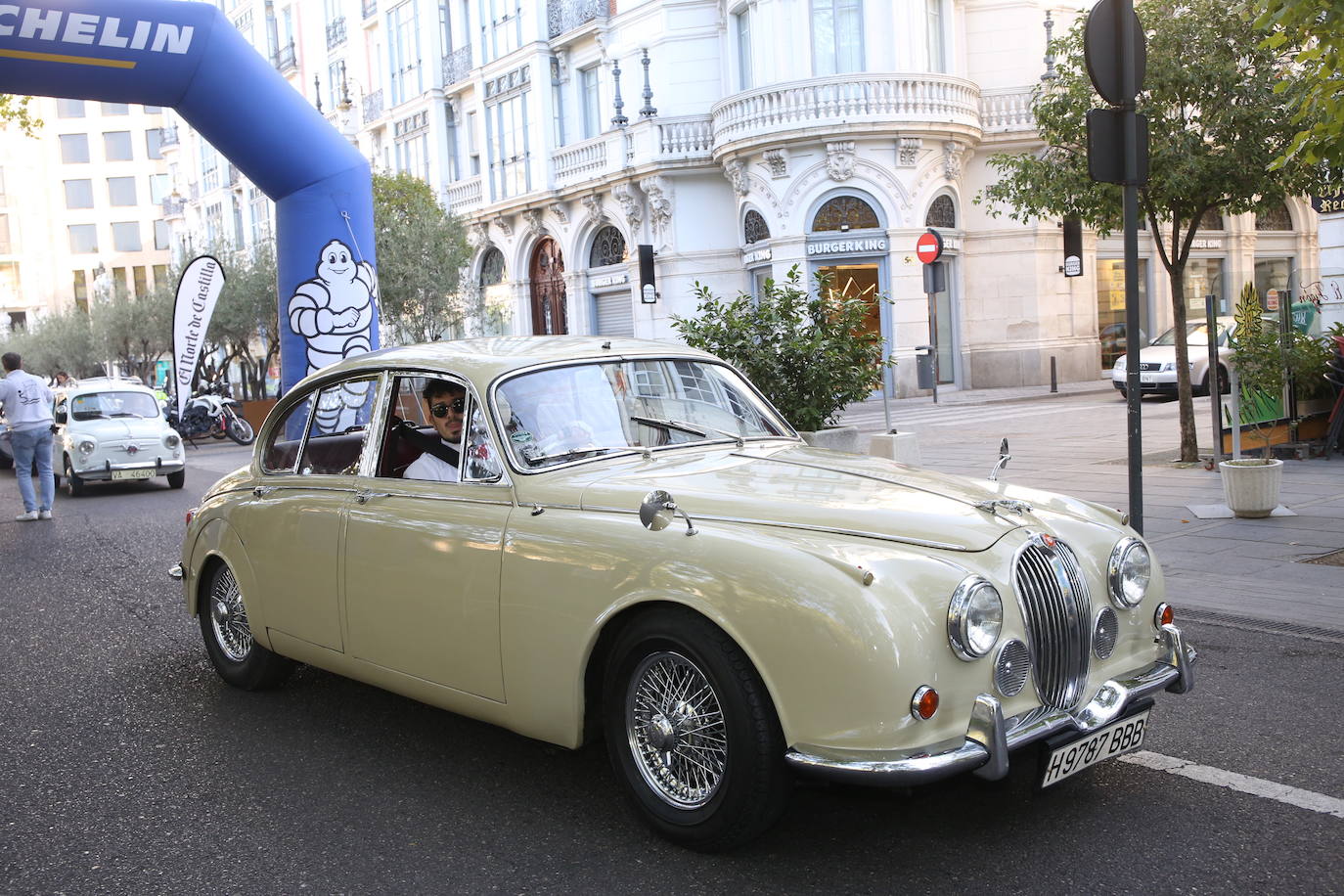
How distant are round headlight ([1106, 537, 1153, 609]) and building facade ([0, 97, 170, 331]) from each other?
91510mm

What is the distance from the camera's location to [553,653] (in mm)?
4023

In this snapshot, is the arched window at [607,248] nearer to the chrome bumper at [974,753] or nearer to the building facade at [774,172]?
the building facade at [774,172]

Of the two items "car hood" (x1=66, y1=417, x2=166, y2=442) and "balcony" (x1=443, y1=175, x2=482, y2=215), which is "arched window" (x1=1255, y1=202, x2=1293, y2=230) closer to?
"balcony" (x1=443, y1=175, x2=482, y2=215)

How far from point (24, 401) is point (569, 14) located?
24.3 metres

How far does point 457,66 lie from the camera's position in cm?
3875

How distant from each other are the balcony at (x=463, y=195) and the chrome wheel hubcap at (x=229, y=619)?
109ft

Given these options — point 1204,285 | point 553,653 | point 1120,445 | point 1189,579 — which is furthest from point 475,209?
point 553,653

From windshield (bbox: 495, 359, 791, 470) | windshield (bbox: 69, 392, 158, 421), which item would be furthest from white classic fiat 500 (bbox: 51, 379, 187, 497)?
windshield (bbox: 495, 359, 791, 470)

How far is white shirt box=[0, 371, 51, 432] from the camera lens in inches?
515

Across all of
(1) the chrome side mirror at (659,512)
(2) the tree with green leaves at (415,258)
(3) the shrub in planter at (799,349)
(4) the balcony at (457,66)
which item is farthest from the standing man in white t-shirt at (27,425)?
(4) the balcony at (457,66)

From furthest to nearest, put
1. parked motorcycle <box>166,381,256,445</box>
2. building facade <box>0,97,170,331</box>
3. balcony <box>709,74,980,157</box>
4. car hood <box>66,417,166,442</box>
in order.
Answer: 1. building facade <box>0,97,170,331</box>
2. parked motorcycle <box>166,381,256,445</box>
3. balcony <box>709,74,980,157</box>
4. car hood <box>66,417,166,442</box>

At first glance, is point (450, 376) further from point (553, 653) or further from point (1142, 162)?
point (1142, 162)

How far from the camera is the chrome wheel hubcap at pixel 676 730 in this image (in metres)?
3.67

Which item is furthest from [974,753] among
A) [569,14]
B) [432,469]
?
[569,14]
